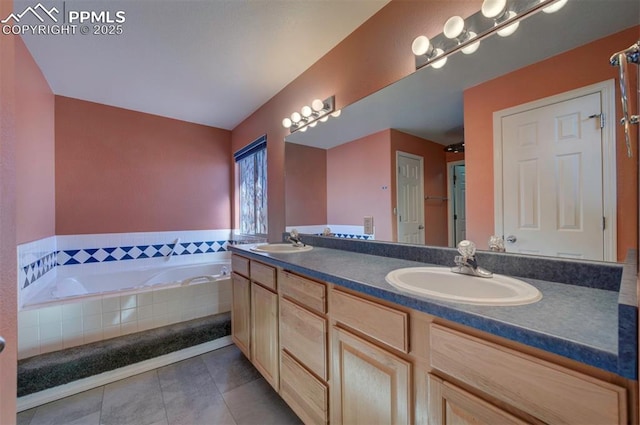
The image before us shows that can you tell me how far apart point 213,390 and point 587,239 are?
6.78 ft

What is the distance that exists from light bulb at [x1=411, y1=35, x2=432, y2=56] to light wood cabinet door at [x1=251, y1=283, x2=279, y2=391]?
151cm

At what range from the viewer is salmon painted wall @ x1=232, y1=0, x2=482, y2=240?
134cm

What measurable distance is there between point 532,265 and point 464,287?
253 mm

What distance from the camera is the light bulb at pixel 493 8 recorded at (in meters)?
1.06

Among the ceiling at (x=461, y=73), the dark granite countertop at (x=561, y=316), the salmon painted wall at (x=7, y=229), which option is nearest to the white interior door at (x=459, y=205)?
the ceiling at (x=461, y=73)

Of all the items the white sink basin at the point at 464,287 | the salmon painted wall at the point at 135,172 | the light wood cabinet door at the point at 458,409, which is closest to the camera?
the light wood cabinet door at the point at 458,409

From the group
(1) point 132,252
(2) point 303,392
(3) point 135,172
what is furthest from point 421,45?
(1) point 132,252

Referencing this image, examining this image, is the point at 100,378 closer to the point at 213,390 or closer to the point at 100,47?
the point at 213,390

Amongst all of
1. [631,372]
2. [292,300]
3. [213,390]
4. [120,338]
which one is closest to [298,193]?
[292,300]

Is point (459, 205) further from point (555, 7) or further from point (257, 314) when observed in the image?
point (257, 314)

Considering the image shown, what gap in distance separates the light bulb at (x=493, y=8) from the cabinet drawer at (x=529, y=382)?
4.22 ft

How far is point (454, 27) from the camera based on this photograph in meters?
1.17

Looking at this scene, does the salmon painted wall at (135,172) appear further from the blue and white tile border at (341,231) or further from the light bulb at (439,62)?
the light bulb at (439,62)

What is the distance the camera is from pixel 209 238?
3.51 m
